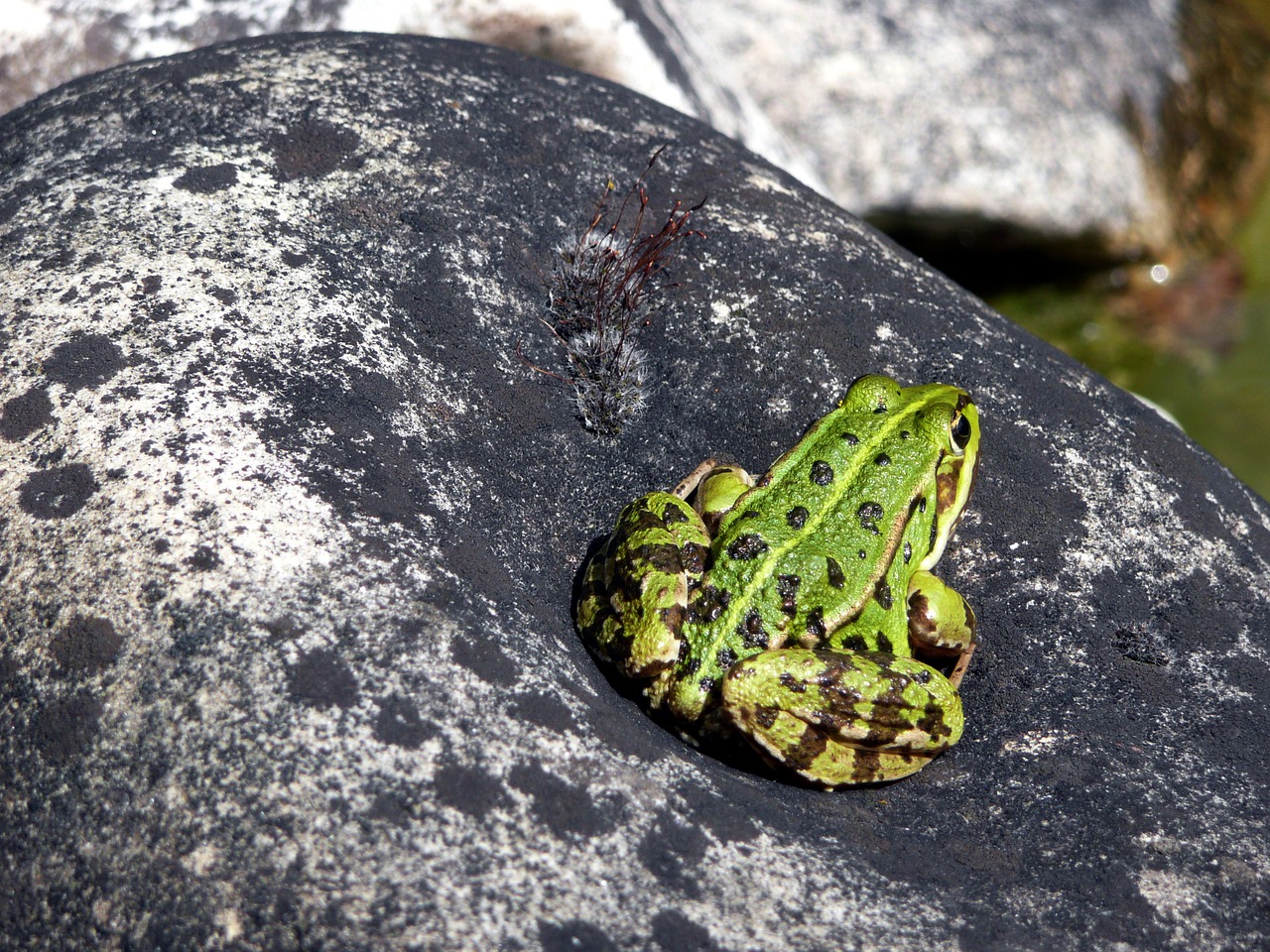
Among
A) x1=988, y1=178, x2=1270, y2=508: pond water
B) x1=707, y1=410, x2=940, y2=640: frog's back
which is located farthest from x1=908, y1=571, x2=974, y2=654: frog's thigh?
x1=988, y1=178, x2=1270, y2=508: pond water

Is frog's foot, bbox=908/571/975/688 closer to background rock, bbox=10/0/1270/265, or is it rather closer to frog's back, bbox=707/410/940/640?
frog's back, bbox=707/410/940/640

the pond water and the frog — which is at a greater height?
the frog

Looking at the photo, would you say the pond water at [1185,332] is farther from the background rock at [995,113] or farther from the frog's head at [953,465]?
the frog's head at [953,465]

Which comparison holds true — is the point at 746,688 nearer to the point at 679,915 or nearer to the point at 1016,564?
the point at 679,915

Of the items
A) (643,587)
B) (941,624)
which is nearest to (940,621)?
(941,624)

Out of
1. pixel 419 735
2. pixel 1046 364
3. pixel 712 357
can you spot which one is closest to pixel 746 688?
pixel 419 735

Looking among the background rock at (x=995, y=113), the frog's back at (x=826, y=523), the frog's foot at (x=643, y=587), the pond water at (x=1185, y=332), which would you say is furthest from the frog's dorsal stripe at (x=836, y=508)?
the pond water at (x=1185, y=332)

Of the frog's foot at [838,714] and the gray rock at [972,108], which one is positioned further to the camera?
the gray rock at [972,108]
